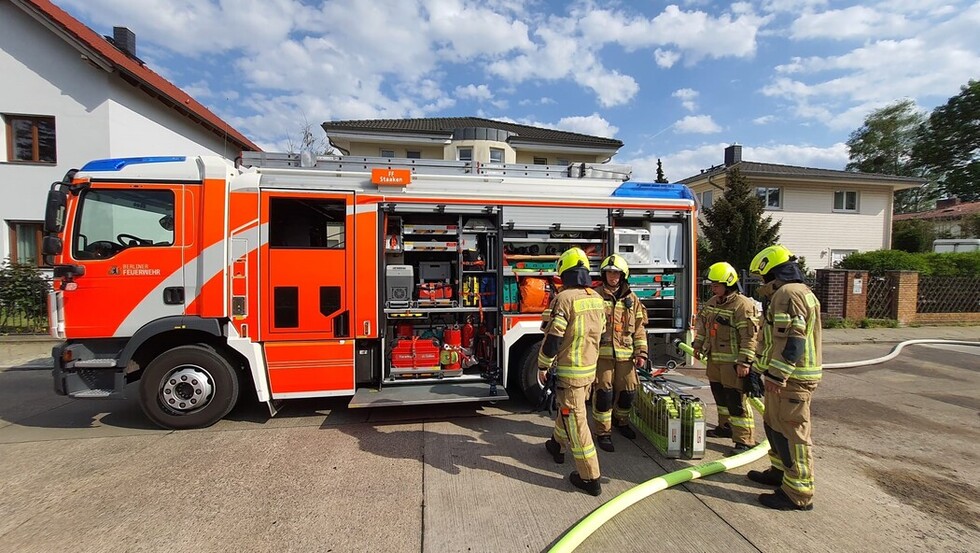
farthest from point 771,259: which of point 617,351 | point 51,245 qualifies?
point 51,245

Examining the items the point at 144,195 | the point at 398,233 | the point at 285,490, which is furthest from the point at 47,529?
the point at 398,233

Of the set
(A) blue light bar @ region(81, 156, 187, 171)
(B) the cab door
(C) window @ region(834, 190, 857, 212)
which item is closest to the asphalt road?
(B) the cab door

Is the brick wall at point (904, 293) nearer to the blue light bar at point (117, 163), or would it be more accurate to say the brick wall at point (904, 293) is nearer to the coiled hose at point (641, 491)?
the coiled hose at point (641, 491)

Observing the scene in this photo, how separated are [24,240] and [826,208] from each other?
99.1 ft

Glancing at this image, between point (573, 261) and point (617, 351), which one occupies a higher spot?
point (573, 261)

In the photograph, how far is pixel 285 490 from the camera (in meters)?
3.37

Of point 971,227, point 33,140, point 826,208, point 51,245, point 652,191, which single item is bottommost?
point 51,245

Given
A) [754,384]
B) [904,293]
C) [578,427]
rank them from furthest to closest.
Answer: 1. [904,293]
2. [754,384]
3. [578,427]

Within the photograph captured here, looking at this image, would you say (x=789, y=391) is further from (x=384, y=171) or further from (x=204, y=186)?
(x=204, y=186)

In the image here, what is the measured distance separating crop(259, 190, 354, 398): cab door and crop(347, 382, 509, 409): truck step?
268 mm

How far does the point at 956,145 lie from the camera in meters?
33.9

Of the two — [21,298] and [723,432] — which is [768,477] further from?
[21,298]

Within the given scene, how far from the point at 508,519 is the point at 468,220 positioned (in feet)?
10.6

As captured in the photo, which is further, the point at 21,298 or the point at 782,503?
the point at 21,298
